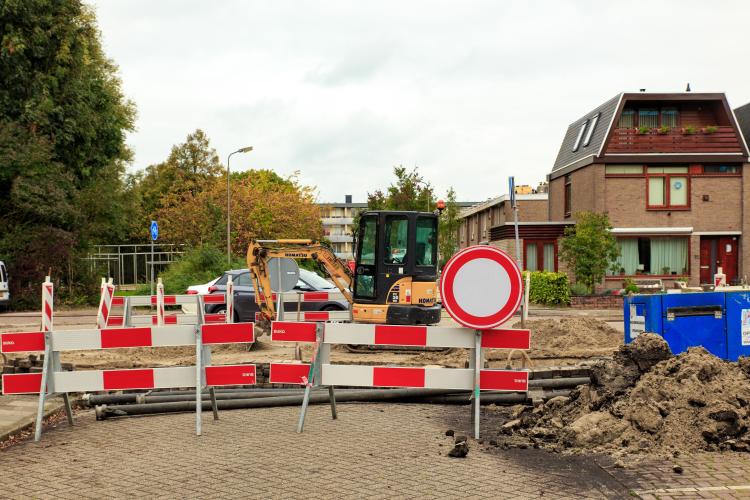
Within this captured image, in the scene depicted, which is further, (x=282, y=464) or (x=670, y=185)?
(x=670, y=185)

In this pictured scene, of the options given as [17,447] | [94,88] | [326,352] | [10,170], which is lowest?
[17,447]

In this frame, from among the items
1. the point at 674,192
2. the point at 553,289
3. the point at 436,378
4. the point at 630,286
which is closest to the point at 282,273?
the point at 436,378

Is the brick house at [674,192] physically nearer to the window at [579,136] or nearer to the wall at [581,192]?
the wall at [581,192]

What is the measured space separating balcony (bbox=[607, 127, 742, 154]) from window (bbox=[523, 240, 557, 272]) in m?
5.20

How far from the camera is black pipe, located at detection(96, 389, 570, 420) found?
8234 mm

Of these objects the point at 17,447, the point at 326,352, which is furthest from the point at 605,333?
the point at 17,447

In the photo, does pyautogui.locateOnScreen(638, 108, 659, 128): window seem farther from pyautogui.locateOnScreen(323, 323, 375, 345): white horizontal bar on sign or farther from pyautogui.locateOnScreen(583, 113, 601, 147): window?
pyautogui.locateOnScreen(323, 323, 375, 345): white horizontal bar on sign

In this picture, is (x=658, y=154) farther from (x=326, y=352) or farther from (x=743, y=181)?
(x=326, y=352)

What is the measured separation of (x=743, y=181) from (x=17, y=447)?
3435 cm

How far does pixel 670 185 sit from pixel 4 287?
28076mm

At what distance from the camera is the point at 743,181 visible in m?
34.7

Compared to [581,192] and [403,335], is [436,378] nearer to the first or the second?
[403,335]

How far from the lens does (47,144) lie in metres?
32.2

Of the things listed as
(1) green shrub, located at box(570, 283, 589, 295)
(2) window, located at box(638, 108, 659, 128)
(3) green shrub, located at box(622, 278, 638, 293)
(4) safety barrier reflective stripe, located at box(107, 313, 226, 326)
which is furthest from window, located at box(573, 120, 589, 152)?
(4) safety barrier reflective stripe, located at box(107, 313, 226, 326)
